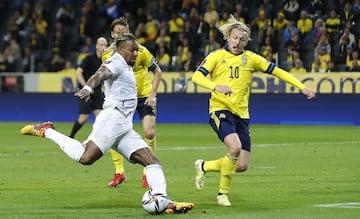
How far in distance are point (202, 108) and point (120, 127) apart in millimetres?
21369

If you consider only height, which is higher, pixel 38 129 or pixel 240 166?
pixel 38 129

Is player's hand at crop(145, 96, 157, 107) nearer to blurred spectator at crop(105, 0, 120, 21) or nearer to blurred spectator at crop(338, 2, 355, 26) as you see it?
blurred spectator at crop(338, 2, 355, 26)

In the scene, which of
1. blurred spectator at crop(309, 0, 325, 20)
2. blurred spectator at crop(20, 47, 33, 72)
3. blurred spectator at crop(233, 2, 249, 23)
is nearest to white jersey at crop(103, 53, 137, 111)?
blurred spectator at crop(309, 0, 325, 20)

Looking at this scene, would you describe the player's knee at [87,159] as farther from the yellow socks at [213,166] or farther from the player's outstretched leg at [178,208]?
the yellow socks at [213,166]

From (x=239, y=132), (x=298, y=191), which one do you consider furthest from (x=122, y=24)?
(x=298, y=191)

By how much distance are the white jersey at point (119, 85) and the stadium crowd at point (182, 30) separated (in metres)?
19.1

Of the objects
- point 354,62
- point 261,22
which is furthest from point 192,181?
point 261,22

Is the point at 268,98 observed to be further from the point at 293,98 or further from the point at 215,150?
the point at 215,150

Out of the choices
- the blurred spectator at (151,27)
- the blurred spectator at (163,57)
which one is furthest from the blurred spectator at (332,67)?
the blurred spectator at (151,27)

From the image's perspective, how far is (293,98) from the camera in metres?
31.1

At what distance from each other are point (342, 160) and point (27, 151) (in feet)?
22.7

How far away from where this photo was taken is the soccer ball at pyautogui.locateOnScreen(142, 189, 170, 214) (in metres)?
10.8

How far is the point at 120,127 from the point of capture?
11.2 metres

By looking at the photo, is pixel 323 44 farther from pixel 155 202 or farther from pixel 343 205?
pixel 155 202
